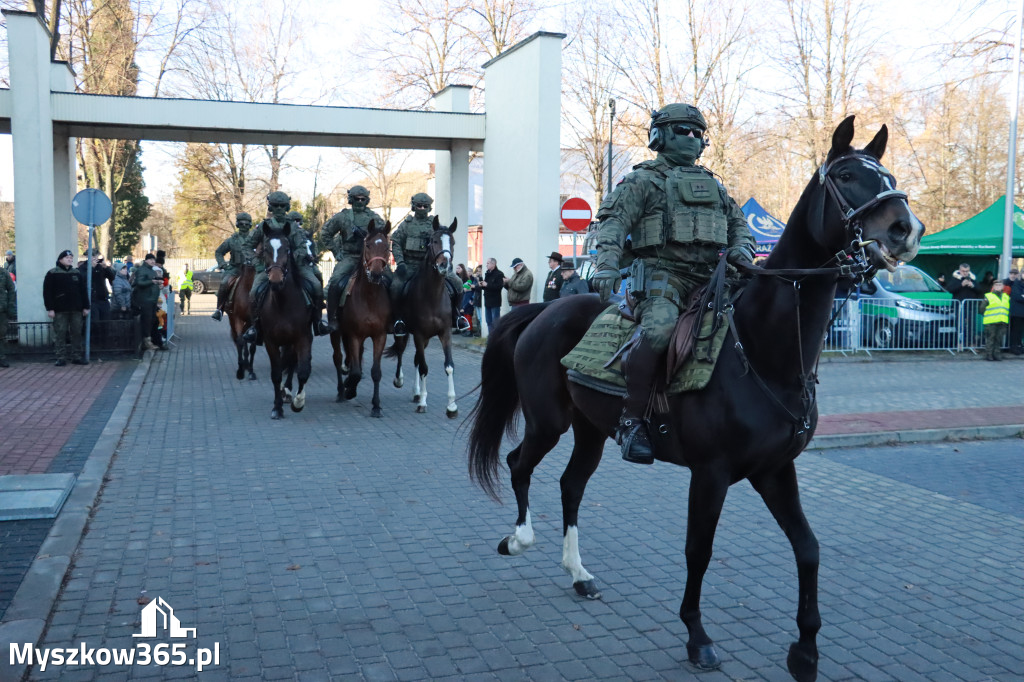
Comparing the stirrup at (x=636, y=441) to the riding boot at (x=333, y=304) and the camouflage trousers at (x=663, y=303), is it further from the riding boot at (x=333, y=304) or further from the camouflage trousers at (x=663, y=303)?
the riding boot at (x=333, y=304)

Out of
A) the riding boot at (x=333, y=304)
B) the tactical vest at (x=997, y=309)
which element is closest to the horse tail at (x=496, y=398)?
the riding boot at (x=333, y=304)

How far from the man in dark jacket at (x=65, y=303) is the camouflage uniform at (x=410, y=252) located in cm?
786

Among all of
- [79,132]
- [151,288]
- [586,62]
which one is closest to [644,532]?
[151,288]

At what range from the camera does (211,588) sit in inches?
207

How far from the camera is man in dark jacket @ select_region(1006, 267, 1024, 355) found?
1961 centimetres

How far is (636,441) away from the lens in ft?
15.2

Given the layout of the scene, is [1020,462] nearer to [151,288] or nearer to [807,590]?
[807,590]

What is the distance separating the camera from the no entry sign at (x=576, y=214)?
16391mm

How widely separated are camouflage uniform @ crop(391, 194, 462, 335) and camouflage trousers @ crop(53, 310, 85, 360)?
8.04 meters

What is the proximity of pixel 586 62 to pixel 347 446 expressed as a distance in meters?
29.5

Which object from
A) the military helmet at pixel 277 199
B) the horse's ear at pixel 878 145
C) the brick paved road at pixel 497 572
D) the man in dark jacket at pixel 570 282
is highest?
the military helmet at pixel 277 199

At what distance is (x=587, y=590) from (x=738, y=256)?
2.10 m

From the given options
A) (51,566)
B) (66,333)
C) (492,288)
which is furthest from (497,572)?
(492,288)

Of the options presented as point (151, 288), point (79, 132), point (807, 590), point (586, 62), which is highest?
point (586, 62)
